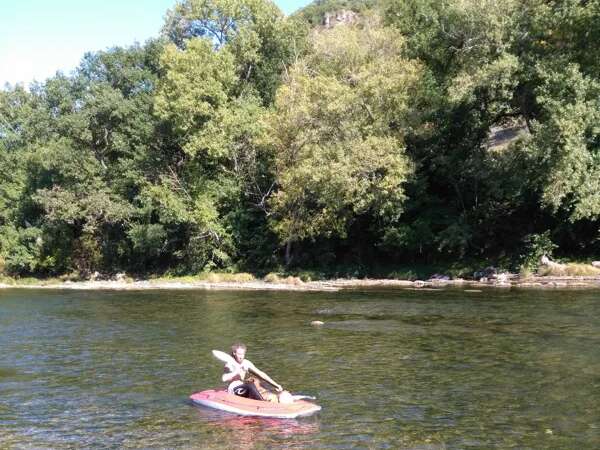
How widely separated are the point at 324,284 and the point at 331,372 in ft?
86.0

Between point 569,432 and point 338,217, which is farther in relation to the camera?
point 338,217

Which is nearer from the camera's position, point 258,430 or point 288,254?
point 258,430

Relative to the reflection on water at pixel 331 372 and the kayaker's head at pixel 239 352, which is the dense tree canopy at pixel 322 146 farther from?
the kayaker's head at pixel 239 352

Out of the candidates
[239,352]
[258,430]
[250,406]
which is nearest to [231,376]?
[239,352]

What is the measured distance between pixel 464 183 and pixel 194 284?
72.0 feet

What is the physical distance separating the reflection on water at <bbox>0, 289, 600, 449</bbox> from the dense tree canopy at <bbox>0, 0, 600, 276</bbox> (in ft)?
38.7

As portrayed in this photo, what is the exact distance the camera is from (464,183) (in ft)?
157

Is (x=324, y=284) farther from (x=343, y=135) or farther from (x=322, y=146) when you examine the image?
(x=343, y=135)

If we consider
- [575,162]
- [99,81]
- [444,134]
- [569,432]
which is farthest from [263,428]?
[99,81]

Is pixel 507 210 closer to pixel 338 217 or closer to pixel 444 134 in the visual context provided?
pixel 444 134

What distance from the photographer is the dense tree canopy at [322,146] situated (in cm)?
4150

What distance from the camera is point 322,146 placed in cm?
4572

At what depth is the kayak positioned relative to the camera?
14.5 metres

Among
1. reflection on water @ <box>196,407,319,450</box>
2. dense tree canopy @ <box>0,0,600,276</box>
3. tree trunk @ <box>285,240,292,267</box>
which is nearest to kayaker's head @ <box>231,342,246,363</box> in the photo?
reflection on water @ <box>196,407,319,450</box>
